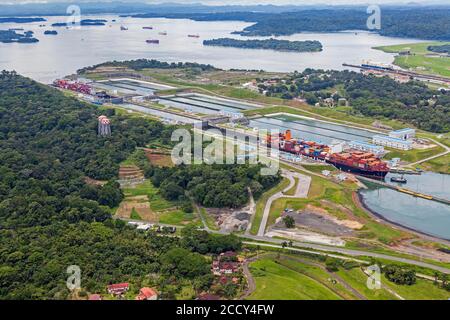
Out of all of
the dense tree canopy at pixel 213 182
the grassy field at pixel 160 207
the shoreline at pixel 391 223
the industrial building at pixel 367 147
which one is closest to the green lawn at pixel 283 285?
the grassy field at pixel 160 207

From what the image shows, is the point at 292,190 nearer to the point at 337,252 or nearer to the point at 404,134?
the point at 337,252

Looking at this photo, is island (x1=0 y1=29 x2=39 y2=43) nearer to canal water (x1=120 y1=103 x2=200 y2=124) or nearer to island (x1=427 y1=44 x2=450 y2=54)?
canal water (x1=120 y1=103 x2=200 y2=124)

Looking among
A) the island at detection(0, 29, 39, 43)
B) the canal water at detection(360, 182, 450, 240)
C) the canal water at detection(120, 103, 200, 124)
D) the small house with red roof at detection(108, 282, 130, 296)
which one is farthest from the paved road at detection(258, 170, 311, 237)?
the island at detection(0, 29, 39, 43)

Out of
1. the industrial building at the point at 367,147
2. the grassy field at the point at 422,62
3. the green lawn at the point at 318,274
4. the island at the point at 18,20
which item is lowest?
the green lawn at the point at 318,274

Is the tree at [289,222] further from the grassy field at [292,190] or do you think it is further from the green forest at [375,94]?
the green forest at [375,94]

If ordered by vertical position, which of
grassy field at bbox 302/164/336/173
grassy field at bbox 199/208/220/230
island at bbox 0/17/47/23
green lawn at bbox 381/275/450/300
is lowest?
green lawn at bbox 381/275/450/300
